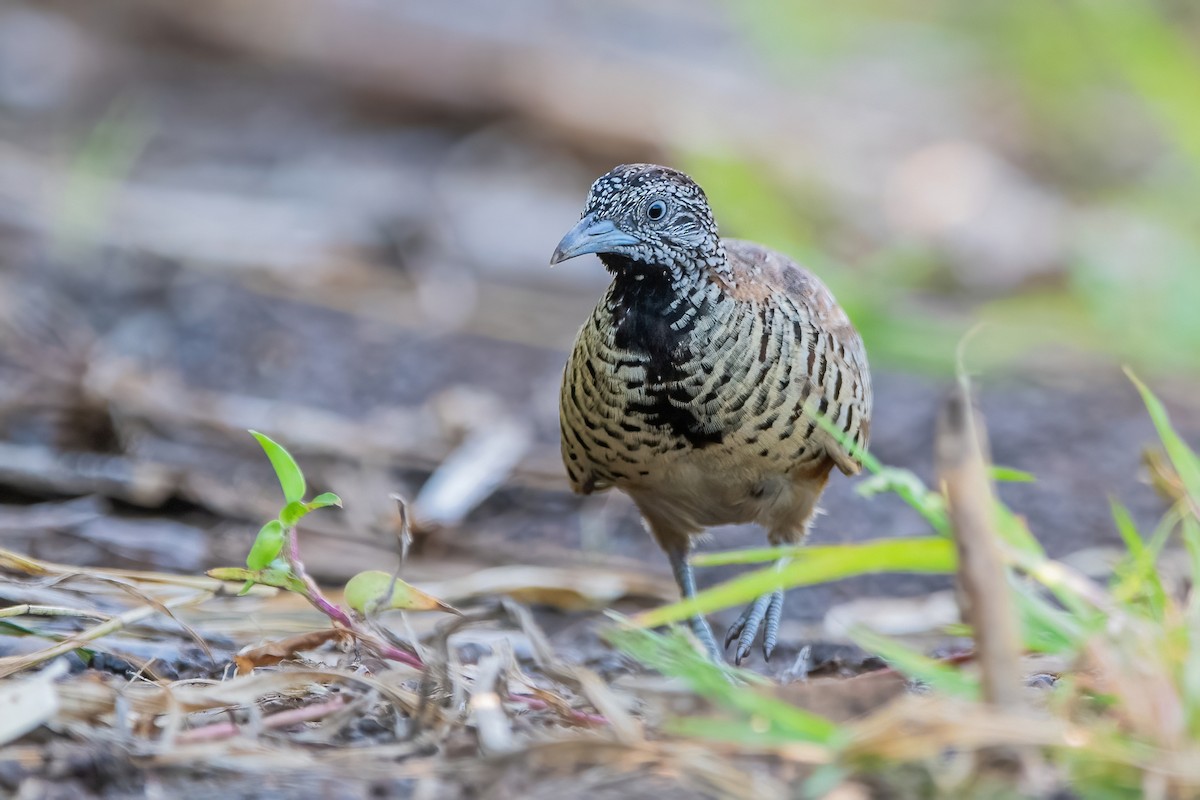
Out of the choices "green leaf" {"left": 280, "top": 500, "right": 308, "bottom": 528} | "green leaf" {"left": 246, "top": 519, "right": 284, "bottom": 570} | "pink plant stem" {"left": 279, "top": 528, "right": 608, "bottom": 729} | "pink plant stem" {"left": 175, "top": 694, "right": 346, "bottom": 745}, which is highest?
"green leaf" {"left": 280, "top": 500, "right": 308, "bottom": 528}

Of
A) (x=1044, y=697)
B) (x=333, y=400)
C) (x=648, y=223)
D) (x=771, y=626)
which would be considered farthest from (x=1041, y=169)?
(x=1044, y=697)

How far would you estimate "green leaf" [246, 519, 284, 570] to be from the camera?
9.30 feet

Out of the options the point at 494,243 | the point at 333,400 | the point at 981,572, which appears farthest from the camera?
the point at 494,243

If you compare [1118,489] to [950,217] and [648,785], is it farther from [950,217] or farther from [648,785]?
[648,785]

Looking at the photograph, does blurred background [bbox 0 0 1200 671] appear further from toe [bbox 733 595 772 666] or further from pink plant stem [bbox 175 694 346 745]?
pink plant stem [bbox 175 694 346 745]

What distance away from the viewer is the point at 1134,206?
379 inches

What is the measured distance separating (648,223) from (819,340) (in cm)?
57

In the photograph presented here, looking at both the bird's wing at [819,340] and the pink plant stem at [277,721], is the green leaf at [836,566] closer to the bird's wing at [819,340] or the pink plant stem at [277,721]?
the pink plant stem at [277,721]

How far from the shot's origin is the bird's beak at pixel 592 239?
11.7 feet

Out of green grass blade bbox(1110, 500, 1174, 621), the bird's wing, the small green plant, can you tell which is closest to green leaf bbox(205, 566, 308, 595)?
the small green plant

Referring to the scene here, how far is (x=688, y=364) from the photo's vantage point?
366 centimetres

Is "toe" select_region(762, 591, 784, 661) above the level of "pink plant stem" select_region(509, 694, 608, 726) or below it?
above

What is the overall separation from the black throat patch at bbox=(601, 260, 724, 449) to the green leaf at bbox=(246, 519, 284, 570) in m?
1.13

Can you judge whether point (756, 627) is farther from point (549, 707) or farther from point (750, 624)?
point (549, 707)
